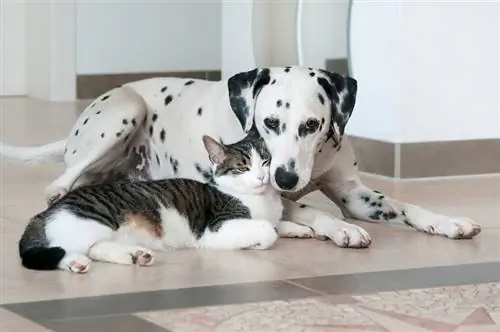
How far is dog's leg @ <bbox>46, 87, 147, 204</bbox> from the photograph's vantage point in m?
3.89

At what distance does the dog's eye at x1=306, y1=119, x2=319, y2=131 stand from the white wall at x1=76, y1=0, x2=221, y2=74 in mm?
4894

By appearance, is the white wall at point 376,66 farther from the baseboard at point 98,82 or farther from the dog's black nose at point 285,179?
the baseboard at point 98,82

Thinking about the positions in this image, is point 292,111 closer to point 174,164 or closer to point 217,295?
point 174,164

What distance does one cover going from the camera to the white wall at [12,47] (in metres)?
8.13

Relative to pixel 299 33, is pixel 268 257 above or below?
below

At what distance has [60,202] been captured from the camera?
3072 mm

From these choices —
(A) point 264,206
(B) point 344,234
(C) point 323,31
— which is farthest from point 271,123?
(C) point 323,31

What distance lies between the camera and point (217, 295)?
2.69 metres

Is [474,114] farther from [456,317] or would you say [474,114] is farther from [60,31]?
[60,31]

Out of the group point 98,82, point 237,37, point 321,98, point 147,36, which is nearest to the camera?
point 321,98

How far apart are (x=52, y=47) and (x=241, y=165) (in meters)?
4.98

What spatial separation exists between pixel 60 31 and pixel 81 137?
4.11 meters

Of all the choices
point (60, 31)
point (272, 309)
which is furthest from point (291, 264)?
point (60, 31)

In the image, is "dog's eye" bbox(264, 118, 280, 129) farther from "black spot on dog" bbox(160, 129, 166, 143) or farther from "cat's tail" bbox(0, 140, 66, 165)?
"cat's tail" bbox(0, 140, 66, 165)
